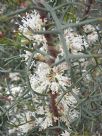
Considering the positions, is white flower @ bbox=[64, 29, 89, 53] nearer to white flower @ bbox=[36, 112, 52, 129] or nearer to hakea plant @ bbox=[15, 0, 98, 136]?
hakea plant @ bbox=[15, 0, 98, 136]

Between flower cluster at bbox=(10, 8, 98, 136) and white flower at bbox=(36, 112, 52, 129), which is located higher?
flower cluster at bbox=(10, 8, 98, 136)

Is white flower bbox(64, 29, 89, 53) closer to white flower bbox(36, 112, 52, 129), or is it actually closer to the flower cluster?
the flower cluster

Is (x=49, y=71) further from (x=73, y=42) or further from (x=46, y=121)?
(x=46, y=121)

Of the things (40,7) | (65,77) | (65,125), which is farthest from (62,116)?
(40,7)

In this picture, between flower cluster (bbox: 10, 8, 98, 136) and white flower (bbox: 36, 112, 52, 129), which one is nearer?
flower cluster (bbox: 10, 8, 98, 136)

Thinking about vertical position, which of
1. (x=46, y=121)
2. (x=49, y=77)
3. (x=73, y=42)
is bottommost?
(x=46, y=121)

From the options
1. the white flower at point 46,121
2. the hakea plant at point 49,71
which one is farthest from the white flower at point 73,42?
the white flower at point 46,121

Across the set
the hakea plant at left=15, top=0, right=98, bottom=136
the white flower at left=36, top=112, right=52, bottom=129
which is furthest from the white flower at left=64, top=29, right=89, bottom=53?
the white flower at left=36, top=112, right=52, bottom=129

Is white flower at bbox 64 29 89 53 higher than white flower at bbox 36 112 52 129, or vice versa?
white flower at bbox 64 29 89 53

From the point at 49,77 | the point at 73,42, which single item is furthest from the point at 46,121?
the point at 73,42
